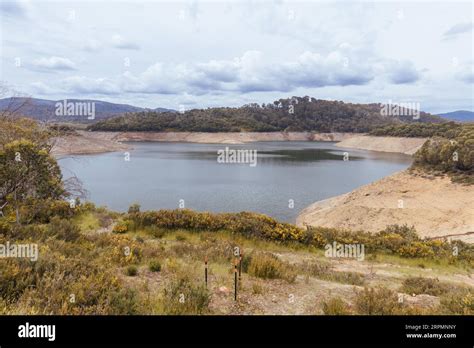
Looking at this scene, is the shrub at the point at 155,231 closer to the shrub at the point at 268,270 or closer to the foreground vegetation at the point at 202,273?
the foreground vegetation at the point at 202,273

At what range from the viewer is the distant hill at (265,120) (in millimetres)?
129138

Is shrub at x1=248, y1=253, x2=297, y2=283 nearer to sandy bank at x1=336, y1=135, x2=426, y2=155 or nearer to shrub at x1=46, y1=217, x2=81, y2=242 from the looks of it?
shrub at x1=46, y1=217, x2=81, y2=242

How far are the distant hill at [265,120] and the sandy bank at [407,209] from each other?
10207cm

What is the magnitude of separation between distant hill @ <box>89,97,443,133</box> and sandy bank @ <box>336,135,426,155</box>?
81.8ft

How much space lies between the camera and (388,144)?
311 feet

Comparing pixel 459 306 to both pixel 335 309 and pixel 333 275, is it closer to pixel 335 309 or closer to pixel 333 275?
pixel 335 309

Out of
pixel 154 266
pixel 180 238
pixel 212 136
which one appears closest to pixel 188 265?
pixel 154 266

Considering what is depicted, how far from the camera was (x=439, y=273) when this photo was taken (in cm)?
1081

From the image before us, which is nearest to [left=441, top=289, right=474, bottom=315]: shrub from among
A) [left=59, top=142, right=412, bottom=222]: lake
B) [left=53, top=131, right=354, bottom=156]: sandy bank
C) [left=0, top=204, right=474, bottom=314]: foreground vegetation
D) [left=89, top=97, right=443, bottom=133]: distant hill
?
[left=0, top=204, right=474, bottom=314]: foreground vegetation

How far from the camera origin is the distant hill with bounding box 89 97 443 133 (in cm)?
12914

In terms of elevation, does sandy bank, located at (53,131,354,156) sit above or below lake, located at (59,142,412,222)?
above

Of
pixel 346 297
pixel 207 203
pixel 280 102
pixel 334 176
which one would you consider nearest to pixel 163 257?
pixel 346 297
